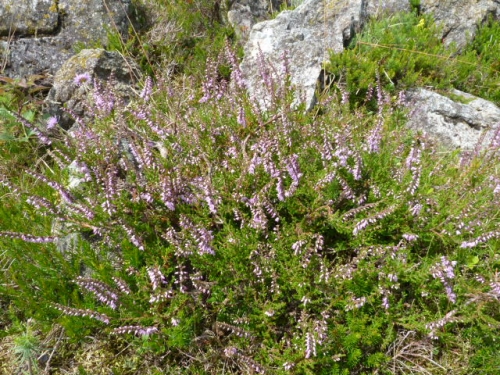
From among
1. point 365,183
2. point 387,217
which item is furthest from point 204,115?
point 387,217

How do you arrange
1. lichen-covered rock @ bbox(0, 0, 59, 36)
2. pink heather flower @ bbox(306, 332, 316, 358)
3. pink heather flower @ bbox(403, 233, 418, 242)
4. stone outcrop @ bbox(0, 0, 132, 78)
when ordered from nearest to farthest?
pink heather flower @ bbox(306, 332, 316, 358) → pink heather flower @ bbox(403, 233, 418, 242) → stone outcrop @ bbox(0, 0, 132, 78) → lichen-covered rock @ bbox(0, 0, 59, 36)

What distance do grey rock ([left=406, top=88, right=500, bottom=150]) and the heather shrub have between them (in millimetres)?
917

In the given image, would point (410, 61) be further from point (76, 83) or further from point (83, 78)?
point (76, 83)

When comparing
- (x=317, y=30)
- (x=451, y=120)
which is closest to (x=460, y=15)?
(x=317, y=30)

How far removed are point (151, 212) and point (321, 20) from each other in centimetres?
363

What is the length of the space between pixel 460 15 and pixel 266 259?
5.20 m

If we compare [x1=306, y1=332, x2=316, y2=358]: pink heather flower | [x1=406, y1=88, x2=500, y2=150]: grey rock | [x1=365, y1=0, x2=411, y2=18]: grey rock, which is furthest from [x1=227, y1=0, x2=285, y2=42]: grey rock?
[x1=306, y1=332, x2=316, y2=358]: pink heather flower

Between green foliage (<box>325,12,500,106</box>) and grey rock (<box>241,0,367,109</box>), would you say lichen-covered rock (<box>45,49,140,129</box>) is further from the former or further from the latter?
green foliage (<box>325,12,500,106</box>)

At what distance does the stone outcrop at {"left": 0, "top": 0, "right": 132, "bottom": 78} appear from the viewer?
5.31 metres

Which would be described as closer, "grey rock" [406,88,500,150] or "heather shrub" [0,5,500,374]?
"heather shrub" [0,5,500,374]

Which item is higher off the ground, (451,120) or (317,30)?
(317,30)

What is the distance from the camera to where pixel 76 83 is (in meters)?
4.45

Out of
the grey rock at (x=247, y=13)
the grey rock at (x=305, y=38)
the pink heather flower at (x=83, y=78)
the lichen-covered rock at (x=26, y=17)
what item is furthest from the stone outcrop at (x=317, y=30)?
the lichen-covered rock at (x=26, y=17)

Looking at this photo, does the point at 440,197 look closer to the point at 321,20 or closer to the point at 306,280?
the point at 306,280
